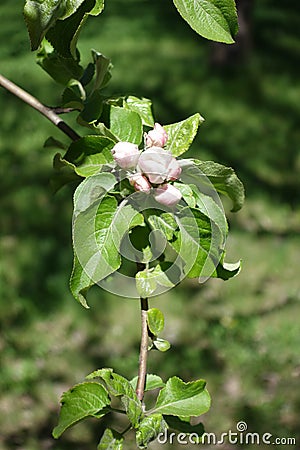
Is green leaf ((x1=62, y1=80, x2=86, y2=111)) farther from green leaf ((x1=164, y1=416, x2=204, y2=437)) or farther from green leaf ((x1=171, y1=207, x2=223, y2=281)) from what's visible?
green leaf ((x1=164, y1=416, x2=204, y2=437))

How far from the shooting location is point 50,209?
4.01 m

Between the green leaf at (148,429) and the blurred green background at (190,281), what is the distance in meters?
2.14

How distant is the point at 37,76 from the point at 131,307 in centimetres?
267

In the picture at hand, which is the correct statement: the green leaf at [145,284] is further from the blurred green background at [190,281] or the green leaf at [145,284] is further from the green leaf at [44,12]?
the blurred green background at [190,281]

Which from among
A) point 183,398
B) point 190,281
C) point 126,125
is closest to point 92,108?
point 126,125

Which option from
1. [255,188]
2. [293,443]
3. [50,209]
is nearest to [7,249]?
[50,209]

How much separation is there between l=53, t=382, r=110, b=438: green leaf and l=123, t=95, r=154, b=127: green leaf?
1.22 ft

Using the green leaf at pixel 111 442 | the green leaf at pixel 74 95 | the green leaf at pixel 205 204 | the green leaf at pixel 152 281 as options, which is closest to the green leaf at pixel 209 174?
the green leaf at pixel 205 204

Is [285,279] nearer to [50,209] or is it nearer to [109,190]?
[50,209]

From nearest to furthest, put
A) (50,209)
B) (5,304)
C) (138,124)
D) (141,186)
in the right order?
(141,186) → (138,124) → (5,304) → (50,209)

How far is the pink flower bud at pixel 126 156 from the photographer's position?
786 millimetres

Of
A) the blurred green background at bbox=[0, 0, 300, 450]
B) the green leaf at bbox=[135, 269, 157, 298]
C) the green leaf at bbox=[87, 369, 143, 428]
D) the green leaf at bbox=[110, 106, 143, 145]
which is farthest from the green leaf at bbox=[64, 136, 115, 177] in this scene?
the blurred green background at bbox=[0, 0, 300, 450]

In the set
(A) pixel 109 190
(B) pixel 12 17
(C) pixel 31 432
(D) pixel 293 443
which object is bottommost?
(D) pixel 293 443

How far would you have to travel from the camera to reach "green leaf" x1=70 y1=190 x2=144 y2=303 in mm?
766
